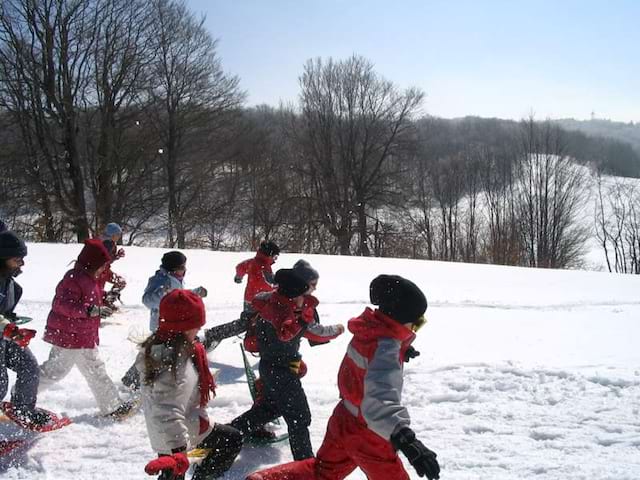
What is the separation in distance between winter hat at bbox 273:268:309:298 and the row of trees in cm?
1847

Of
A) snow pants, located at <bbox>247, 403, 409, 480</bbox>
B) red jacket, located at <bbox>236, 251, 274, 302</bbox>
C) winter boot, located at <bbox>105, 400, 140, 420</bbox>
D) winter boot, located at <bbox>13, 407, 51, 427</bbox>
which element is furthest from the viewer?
red jacket, located at <bbox>236, 251, 274, 302</bbox>

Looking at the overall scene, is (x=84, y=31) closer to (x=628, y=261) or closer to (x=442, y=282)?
(x=442, y=282)

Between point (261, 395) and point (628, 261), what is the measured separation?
125 ft

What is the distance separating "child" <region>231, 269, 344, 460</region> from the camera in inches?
133

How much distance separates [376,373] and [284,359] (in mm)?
1227

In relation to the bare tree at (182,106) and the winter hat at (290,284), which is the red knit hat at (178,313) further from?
the bare tree at (182,106)

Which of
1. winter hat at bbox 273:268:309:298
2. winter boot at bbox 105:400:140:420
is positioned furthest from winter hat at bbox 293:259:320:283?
winter boot at bbox 105:400:140:420

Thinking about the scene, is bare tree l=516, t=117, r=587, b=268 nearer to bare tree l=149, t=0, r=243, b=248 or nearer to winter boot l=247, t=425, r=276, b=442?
bare tree l=149, t=0, r=243, b=248

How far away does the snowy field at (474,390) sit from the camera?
11.4 ft

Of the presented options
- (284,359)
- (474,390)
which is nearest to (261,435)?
(284,359)

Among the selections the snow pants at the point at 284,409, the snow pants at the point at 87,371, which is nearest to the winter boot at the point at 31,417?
the snow pants at the point at 87,371

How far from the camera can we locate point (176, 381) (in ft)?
8.73

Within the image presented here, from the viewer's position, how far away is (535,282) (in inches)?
450

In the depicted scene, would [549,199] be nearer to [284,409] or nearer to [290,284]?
[290,284]
